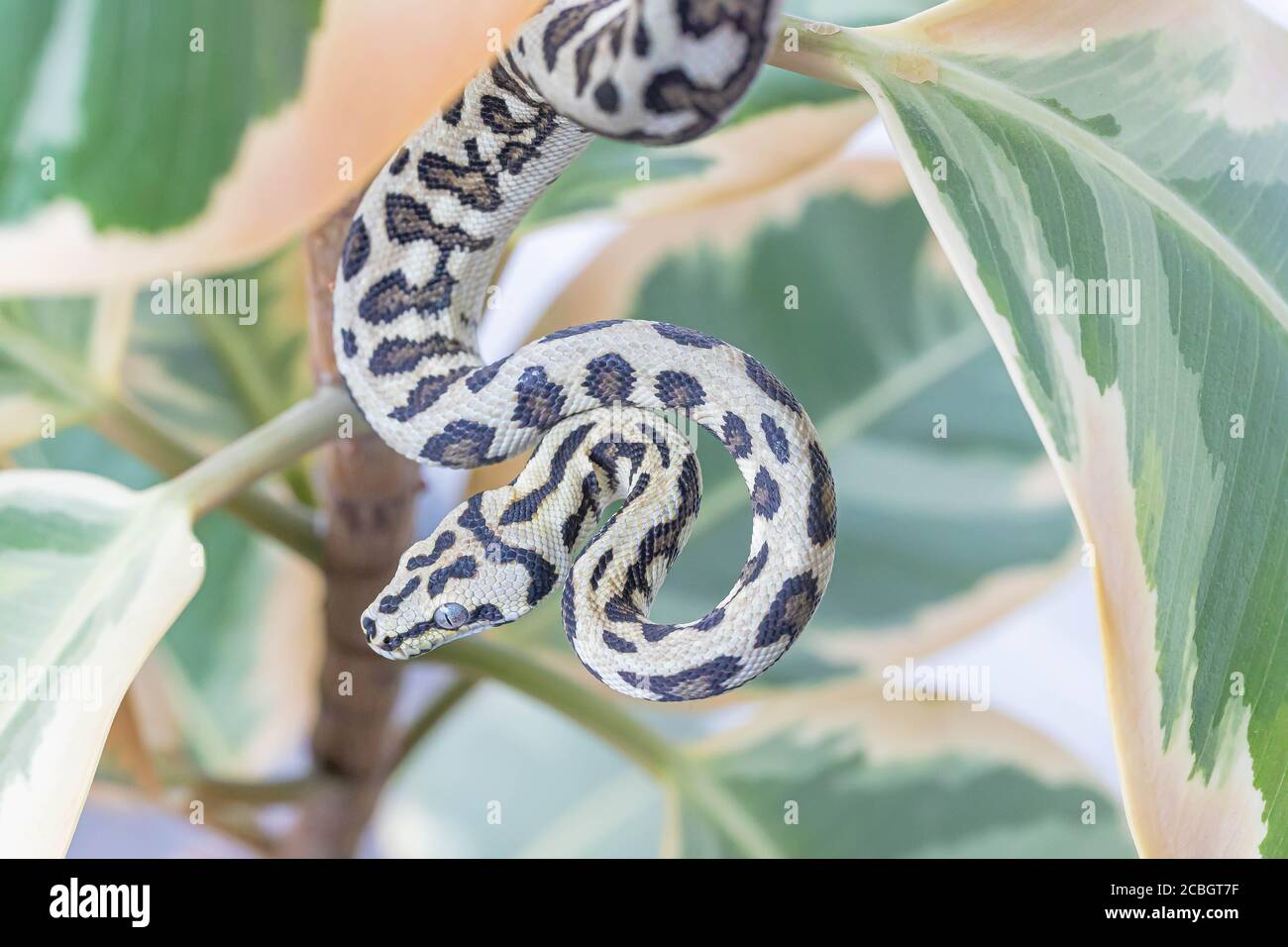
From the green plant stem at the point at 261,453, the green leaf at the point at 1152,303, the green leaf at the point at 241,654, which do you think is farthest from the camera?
the green leaf at the point at 241,654

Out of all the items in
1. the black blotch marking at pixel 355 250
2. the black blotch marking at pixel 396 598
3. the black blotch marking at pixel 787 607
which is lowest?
the black blotch marking at pixel 787 607

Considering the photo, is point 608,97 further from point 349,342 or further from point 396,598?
point 396,598

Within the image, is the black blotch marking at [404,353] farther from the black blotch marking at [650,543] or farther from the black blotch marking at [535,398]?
the black blotch marking at [650,543]

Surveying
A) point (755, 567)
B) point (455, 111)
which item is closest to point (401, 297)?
point (455, 111)

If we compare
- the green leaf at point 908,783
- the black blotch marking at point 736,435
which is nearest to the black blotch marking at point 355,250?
the black blotch marking at point 736,435

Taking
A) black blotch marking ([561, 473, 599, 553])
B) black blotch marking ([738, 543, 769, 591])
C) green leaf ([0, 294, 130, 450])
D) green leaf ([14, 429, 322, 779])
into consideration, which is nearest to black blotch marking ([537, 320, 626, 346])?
black blotch marking ([561, 473, 599, 553])

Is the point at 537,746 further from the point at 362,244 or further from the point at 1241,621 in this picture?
the point at 1241,621
